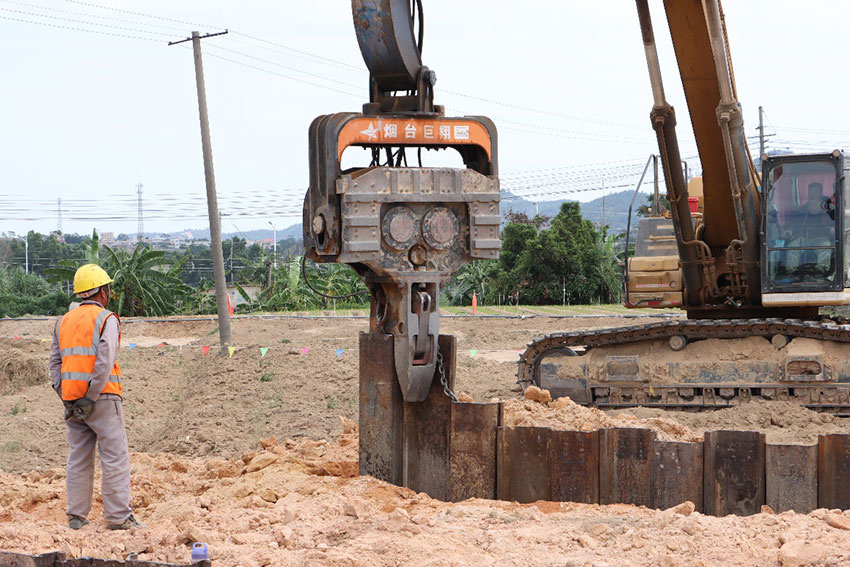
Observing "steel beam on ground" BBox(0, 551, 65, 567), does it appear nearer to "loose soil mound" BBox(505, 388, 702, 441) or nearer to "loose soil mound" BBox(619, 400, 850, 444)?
"loose soil mound" BBox(505, 388, 702, 441)

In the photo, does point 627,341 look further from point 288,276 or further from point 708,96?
point 288,276

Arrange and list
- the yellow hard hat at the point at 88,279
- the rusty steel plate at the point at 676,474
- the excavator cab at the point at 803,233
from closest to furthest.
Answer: the rusty steel plate at the point at 676,474 < the yellow hard hat at the point at 88,279 < the excavator cab at the point at 803,233

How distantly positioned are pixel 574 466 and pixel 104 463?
285 cm

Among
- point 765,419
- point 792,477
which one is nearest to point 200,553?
point 792,477

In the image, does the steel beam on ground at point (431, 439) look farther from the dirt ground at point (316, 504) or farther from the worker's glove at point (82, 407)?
the worker's glove at point (82, 407)

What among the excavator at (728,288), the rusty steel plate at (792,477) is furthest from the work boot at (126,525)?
the excavator at (728,288)

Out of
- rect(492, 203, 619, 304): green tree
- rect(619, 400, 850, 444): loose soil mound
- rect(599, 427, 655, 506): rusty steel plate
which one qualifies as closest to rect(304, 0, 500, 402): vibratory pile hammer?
rect(599, 427, 655, 506): rusty steel plate

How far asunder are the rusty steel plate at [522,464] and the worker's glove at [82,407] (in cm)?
250

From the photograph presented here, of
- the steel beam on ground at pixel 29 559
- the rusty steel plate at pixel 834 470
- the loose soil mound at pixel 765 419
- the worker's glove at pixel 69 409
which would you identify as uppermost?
the worker's glove at pixel 69 409

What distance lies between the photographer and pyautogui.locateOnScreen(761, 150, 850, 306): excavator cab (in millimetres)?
10281

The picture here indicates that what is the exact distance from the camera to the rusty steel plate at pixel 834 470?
5.84 metres

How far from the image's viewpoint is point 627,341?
11078 mm

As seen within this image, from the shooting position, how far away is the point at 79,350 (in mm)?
6039

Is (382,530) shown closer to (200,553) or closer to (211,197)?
(200,553)
